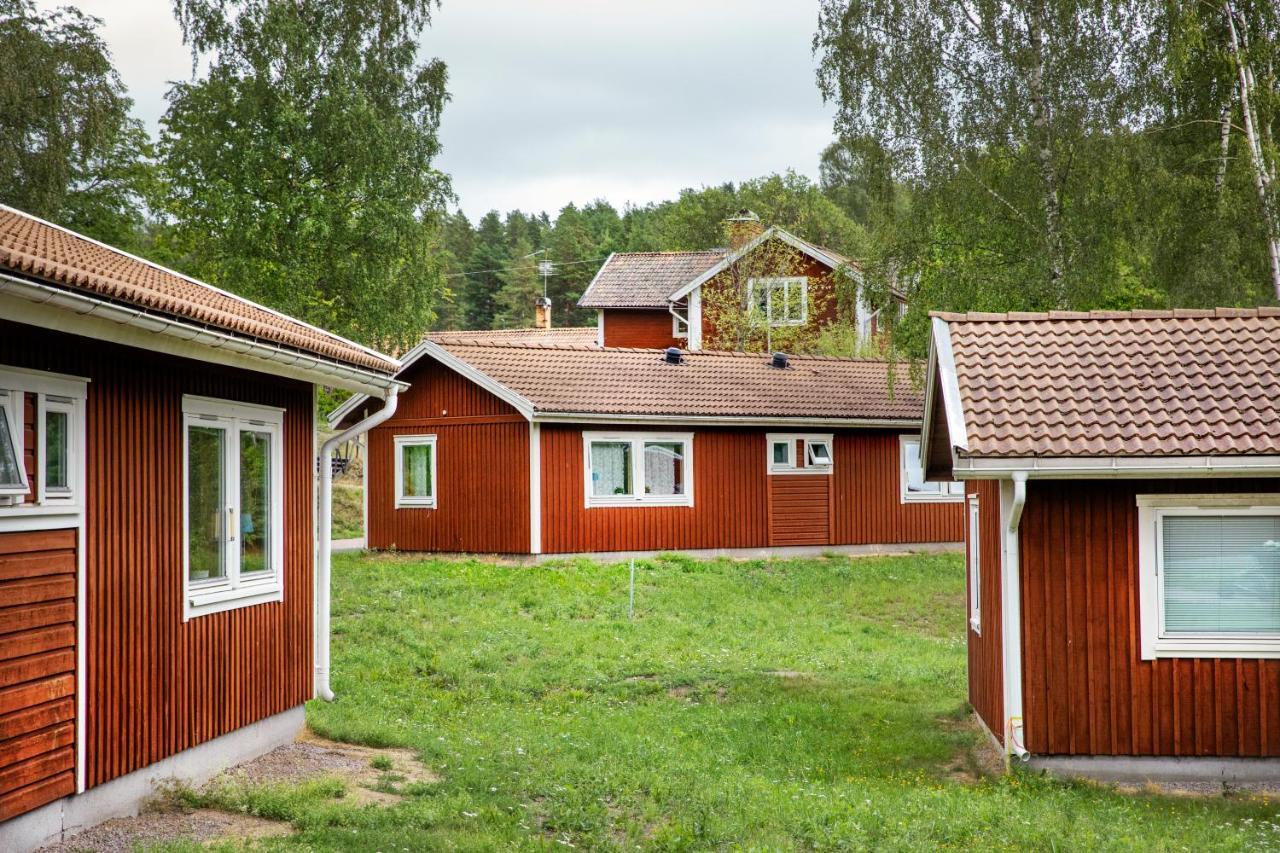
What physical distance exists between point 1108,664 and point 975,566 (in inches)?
86.4

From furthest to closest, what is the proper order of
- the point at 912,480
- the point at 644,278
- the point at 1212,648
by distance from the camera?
1. the point at 644,278
2. the point at 912,480
3. the point at 1212,648

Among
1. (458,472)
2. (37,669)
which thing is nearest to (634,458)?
(458,472)

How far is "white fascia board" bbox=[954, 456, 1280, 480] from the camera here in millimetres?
8648

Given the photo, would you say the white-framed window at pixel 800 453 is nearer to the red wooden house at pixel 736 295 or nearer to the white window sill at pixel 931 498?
the white window sill at pixel 931 498

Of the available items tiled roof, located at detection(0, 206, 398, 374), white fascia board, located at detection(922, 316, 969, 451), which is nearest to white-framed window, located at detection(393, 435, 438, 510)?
tiled roof, located at detection(0, 206, 398, 374)

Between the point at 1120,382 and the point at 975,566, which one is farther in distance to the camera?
the point at 975,566

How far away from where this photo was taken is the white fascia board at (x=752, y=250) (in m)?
36.9

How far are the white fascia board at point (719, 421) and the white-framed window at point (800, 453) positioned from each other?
0.99 ft

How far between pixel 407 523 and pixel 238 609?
47.8 ft

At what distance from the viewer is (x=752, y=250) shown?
37.3 metres

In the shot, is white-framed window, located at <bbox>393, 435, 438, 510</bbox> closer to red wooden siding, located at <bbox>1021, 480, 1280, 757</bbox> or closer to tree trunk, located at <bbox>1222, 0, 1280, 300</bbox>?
tree trunk, located at <bbox>1222, 0, 1280, 300</bbox>

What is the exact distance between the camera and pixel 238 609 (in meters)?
8.83

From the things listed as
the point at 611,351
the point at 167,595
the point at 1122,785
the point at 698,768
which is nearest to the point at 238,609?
the point at 167,595

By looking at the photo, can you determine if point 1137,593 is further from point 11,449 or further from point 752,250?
point 752,250
